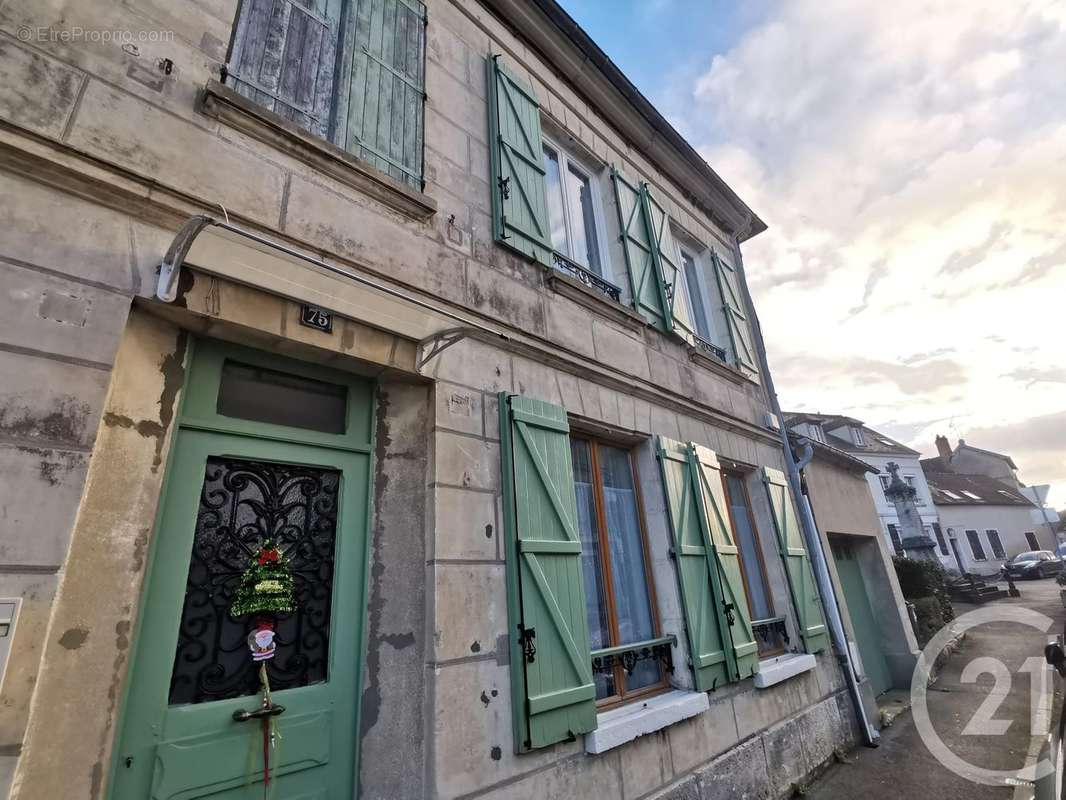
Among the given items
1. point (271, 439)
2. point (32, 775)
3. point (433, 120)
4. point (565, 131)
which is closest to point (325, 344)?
point (271, 439)

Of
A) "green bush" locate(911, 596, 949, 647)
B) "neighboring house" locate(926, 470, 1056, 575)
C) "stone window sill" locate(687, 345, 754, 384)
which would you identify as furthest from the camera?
"neighboring house" locate(926, 470, 1056, 575)

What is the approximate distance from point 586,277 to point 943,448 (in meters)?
43.6

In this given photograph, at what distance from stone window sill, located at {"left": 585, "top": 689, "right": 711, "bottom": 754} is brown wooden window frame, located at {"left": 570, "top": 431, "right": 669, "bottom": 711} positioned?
7 cm

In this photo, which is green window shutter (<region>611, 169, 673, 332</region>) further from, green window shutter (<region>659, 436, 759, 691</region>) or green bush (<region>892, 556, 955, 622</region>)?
green bush (<region>892, 556, 955, 622</region>)

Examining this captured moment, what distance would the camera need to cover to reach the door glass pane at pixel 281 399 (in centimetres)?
230

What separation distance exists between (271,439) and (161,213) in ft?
3.49

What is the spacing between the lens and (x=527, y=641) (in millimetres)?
2598

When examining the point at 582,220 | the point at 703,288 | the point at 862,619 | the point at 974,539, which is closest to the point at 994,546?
the point at 974,539

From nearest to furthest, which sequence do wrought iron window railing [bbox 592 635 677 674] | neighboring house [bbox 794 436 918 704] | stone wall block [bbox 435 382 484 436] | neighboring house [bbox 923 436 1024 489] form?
stone wall block [bbox 435 382 484 436] < wrought iron window railing [bbox 592 635 677 674] < neighboring house [bbox 794 436 918 704] < neighboring house [bbox 923 436 1024 489]

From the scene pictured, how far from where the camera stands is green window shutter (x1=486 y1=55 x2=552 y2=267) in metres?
3.60

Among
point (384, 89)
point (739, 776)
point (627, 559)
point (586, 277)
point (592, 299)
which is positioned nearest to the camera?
point (384, 89)

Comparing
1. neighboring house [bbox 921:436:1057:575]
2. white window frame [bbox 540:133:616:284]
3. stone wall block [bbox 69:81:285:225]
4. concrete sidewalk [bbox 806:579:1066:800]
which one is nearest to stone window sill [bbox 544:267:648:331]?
white window frame [bbox 540:133:616:284]

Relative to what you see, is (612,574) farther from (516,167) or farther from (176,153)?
(176,153)

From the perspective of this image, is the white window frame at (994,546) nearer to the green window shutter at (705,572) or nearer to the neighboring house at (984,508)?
the neighboring house at (984,508)
